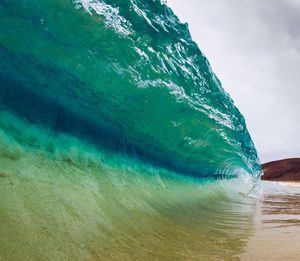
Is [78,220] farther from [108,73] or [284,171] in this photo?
[284,171]

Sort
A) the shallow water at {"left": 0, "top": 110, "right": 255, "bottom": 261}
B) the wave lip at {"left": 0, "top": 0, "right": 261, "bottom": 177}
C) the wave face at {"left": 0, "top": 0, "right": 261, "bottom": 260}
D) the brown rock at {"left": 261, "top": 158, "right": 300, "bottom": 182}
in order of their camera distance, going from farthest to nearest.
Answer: the brown rock at {"left": 261, "top": 158, "right": 300, "bottom": 182}, the wave lip at {"left": 0, "top": 0, "right": 261, "bottom": 177}, the wave face at {"left": 0, "top": 0, "right": 261, "bottom": 260}, the shallow water at {"left": 0, "top": 110, "right": 255, "bottom": 261}

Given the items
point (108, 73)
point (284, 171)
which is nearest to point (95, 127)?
point (108, 73)

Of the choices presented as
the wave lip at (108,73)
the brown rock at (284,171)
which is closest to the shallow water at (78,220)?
the wave lip at (108,73)

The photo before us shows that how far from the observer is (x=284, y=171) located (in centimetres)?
3925

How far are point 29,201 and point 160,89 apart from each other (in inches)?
117

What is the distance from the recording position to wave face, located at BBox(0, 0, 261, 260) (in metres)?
1.16

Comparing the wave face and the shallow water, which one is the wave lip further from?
the shallow water

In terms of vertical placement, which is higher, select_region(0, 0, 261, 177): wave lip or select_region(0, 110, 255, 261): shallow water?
select_region(0, 0, 261, 177): wave lip

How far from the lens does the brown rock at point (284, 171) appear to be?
1424 inches

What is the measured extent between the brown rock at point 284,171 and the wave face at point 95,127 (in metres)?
39.4

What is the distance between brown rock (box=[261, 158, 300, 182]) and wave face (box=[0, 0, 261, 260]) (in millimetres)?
39378

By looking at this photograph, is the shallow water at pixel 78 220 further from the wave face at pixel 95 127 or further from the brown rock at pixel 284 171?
the brown rock at pixel 284 171

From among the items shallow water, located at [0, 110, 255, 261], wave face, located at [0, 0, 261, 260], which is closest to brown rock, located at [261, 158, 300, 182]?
wave face, located at [0, 0, 261, 260]

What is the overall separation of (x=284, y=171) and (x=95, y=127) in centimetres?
4633
